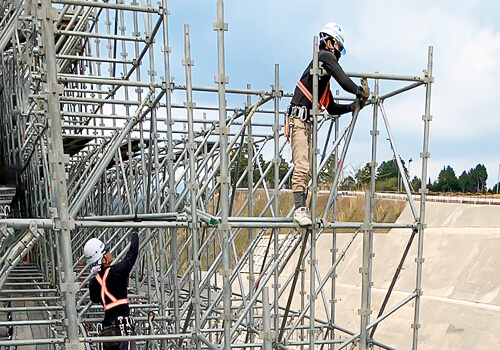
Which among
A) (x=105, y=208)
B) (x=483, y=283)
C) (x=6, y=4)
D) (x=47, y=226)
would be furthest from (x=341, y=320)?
(x=47, y=226)

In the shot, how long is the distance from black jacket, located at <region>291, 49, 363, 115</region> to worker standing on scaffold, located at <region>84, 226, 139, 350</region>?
2.29 m

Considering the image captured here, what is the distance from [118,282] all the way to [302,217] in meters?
2.01

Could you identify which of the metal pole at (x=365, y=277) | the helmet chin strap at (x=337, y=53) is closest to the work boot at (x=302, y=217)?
the metal pole at (x=365, y=277)

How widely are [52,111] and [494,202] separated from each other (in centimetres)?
2977

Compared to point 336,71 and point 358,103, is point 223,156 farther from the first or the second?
point 358,103

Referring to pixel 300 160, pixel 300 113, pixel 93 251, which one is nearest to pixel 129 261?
pixel 93 251

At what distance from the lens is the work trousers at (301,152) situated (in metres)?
5.28

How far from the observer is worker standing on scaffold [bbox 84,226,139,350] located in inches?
202

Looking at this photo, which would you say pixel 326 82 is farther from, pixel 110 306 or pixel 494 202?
pixel 494 202

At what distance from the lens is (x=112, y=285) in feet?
17.0

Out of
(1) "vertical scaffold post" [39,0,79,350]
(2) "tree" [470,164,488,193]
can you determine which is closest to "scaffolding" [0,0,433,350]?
(1) "vertical scaffold post" [39,0,79,350]

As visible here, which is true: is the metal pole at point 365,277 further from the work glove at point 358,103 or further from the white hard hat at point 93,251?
the white hard hat at point 93,251

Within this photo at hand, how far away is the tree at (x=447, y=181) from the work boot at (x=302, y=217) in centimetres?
5058

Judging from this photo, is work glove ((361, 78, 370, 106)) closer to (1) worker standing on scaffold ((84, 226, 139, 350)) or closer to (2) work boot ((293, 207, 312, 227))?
(2) work boot ((293, 207, 312, 227))
